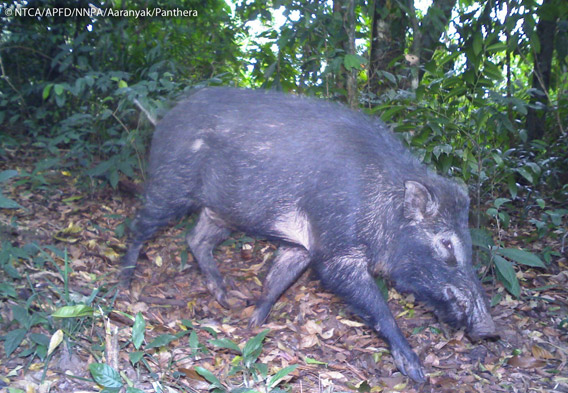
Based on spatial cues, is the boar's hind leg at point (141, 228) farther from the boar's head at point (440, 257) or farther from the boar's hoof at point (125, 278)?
the boar's head at point (440, 257)

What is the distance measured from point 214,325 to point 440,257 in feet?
5.36

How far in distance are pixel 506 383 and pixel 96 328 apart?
2.46m

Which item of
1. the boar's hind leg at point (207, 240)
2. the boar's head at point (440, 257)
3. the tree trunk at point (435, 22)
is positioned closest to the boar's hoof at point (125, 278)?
the boar's hind leg at point (207, 240)

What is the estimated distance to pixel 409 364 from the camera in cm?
344

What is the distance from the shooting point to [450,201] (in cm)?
371

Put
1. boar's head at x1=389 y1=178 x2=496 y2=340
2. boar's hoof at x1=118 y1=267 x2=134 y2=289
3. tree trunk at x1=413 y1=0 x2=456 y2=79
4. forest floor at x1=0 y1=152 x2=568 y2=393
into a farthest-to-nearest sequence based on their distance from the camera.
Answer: tree trunk at x1=413 y1=0 x2=456 y2=79 → boar's hoof at x1=118 y1=267 x2=134 y2=289 → boar's head at x1=389 y1=178 x2=496 y2=340 → forest floor at x1=0 y1=152 x2=568 y2=393

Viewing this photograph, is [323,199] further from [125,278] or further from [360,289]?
[125,278]

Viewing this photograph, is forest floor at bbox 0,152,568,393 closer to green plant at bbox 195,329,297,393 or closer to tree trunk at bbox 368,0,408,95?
green plant at bbox 195,329,297,393

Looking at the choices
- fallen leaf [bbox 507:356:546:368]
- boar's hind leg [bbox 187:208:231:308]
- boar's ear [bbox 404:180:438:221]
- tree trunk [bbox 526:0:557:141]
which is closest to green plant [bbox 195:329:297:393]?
boar's ear [bbox 404:180:438:221]

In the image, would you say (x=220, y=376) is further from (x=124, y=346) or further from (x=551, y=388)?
(x=551, y=388)

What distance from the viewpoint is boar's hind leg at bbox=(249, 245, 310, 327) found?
13.5 feet

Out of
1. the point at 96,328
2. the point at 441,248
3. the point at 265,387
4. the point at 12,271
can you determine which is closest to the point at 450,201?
the point at 441,248

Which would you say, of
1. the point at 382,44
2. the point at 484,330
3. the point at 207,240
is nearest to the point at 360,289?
the point at 484,330

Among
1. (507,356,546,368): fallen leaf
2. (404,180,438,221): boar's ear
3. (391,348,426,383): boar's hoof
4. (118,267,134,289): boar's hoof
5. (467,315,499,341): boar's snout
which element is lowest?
(118,267,134,289): boar's hoof
